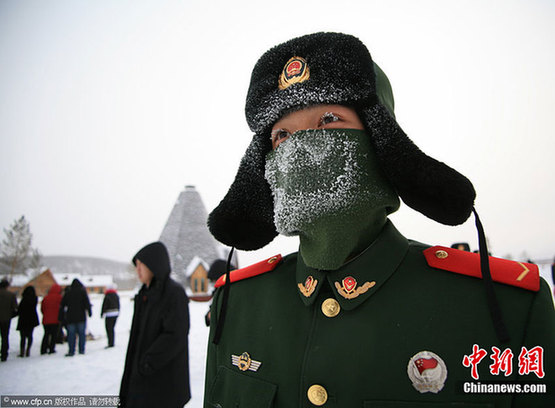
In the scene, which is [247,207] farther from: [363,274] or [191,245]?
[191,245]

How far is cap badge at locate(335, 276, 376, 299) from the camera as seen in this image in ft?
3.62

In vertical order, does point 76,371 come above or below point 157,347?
below

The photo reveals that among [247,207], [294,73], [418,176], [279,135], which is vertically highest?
[294,73]

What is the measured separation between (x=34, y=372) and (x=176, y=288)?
4.88 metres

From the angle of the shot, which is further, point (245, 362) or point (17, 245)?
point (17, 245)

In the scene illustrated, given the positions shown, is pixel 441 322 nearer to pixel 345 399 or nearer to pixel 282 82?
pixel 345 399

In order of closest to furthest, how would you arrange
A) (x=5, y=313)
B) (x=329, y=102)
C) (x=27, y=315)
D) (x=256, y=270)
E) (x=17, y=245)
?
(x=329, y=102) → (x=256, y=270) → (x=5, y=313) → (x=27, y=315) → (x=17, y=245)

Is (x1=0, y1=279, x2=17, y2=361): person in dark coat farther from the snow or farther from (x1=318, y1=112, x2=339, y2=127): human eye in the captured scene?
(x1=318, y1=112, x2=339, y2=127): human eye

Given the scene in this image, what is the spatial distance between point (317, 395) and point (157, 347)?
2.75 meters

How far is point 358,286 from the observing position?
112cm

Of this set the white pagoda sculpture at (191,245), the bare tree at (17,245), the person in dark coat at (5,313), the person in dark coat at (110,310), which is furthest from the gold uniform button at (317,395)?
the bare tree at (17,245)

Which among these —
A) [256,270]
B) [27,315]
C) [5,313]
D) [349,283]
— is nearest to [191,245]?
[27,315]

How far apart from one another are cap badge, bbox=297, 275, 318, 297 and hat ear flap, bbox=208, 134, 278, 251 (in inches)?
15.5

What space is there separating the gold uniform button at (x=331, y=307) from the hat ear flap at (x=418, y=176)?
438 millimetres
